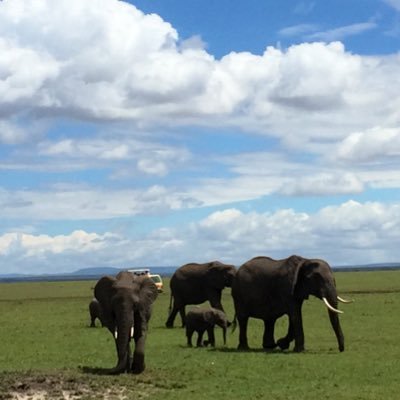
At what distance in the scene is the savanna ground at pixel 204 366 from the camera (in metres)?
18.5

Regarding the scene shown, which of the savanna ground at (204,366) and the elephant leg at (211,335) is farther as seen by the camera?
the elephant leg at (211,335)

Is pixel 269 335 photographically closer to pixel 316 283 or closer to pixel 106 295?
pixel 316 283

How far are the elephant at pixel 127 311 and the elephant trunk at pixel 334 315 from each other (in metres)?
7.29

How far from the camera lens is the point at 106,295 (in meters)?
21.0

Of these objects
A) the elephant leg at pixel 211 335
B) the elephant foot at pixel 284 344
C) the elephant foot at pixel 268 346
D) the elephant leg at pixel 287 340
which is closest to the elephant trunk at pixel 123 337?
the elephant leg at pixel 287 340

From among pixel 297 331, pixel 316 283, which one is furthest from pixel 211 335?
pixel 316 283

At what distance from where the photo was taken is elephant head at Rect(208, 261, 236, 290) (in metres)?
36.4

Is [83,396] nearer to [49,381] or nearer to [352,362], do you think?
[49,381]

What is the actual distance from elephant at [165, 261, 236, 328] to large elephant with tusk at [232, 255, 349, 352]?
714cm

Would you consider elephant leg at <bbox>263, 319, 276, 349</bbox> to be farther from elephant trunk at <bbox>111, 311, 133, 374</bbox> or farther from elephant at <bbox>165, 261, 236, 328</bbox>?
elephant trunk at <bbox>111, 311, 133, 374</bbox>

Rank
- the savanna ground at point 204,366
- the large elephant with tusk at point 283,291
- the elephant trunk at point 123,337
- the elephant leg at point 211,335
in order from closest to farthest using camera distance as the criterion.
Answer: the savanna ground at point 204,366 < the elephant trunk at point 123,337 < the large elephant with tusk at point 283,291 < the elephant leg at point 211,335

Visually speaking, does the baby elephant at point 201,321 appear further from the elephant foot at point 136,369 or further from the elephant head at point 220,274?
the elephant foot at point 136,369

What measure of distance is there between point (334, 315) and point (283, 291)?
2087 millimetres

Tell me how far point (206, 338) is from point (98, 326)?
8.16m
